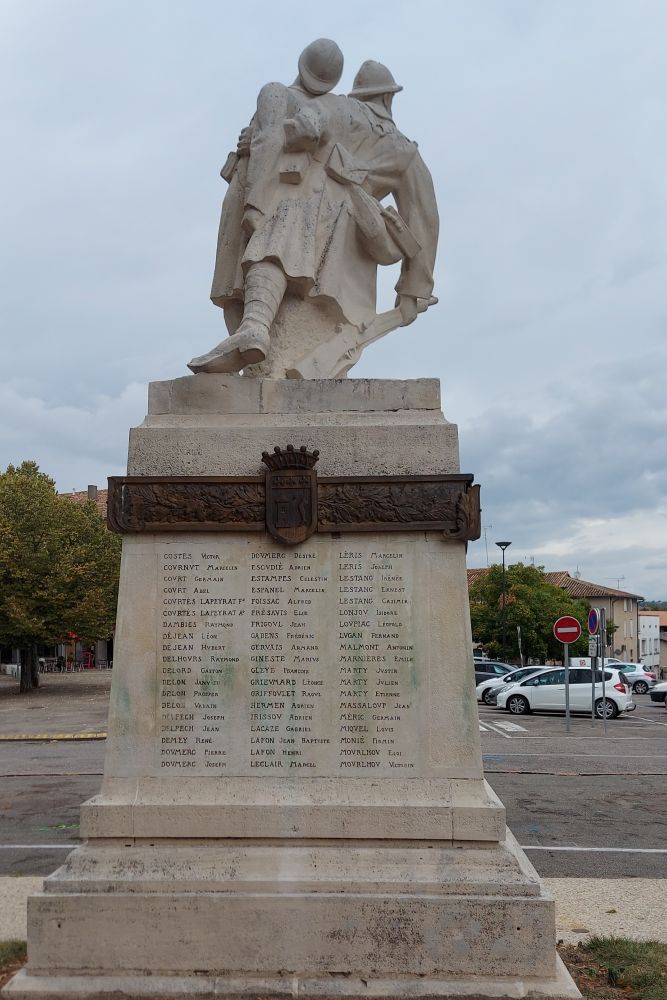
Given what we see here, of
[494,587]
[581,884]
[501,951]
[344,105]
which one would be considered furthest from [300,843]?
[494,587]

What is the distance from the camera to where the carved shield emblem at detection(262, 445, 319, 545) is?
15.4 feet

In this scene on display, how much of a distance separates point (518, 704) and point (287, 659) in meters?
21.4

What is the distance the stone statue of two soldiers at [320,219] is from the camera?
18.3ft

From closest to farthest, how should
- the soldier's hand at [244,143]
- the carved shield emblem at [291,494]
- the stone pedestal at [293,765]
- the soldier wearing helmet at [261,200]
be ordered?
the stone pedestal at [293,765] → the carved shield emblem at [291,494] → the soldier wearing helmet at [261,200] → the soldier's hand at [244,143]

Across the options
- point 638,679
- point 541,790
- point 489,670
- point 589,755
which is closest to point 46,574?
point 489,670

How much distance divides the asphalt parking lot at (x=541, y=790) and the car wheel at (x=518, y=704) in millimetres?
3017

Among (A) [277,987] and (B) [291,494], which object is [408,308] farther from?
(A) [277,987]

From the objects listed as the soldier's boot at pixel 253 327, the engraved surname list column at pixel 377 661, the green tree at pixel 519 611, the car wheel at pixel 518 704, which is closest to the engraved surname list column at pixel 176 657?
the engraved surname list column at pixel 377 661

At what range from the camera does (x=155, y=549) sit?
4785 mm

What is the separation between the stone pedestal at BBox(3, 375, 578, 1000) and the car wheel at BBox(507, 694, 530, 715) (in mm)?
20934

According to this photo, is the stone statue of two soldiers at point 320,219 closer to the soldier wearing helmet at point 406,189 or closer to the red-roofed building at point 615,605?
the soldier wearing helmet at point 406,189

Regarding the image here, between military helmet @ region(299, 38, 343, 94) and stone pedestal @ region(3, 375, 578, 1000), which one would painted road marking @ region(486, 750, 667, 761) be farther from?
military helmet @ region(299, 38, 343, 94)

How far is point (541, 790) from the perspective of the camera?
11008mm

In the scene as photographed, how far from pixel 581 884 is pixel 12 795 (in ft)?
24.0
